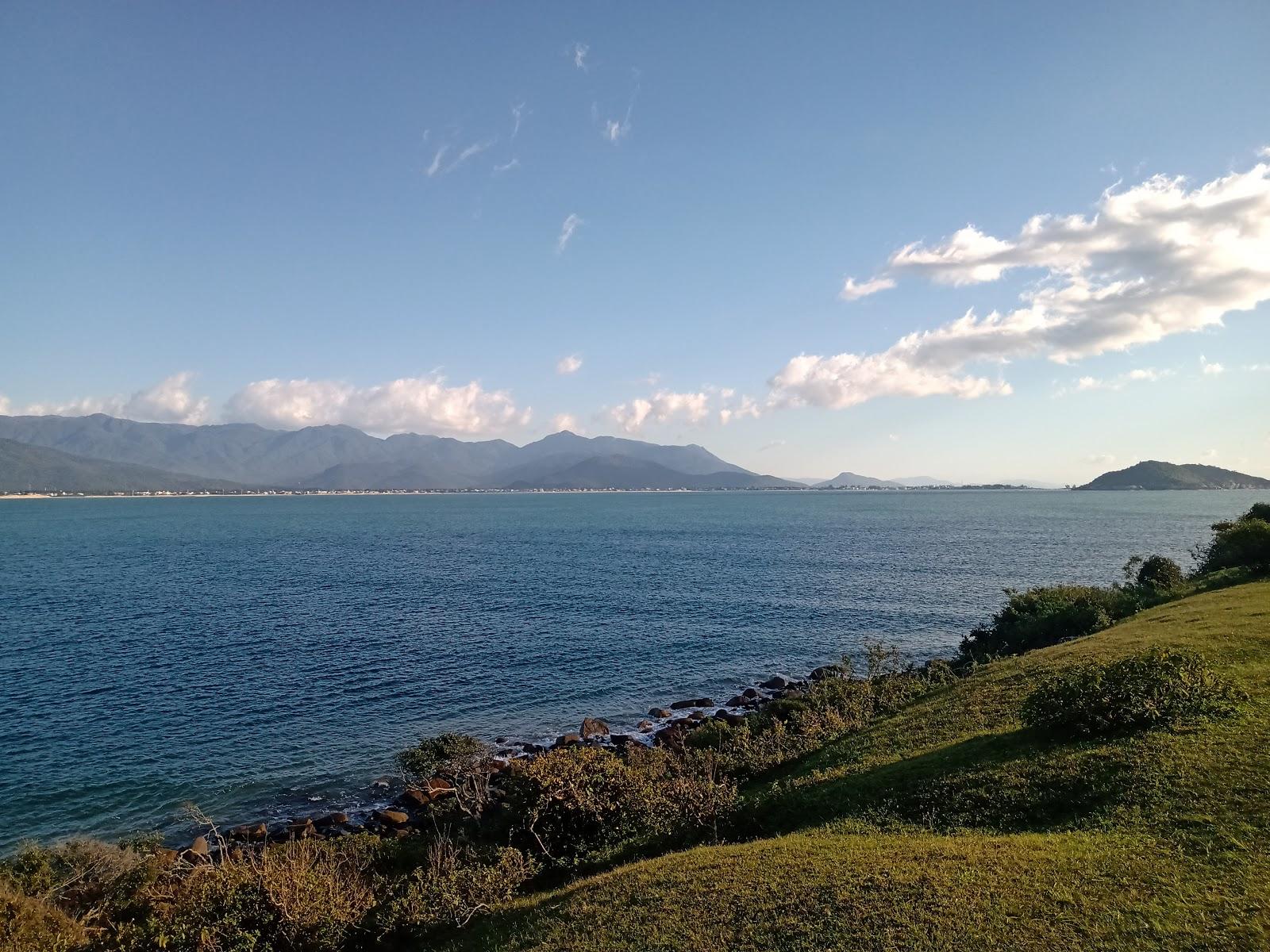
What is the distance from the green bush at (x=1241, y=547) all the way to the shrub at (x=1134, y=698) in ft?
113

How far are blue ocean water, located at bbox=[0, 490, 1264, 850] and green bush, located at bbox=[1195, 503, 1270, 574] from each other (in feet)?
65.5

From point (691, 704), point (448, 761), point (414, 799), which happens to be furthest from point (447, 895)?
point (691, 704)

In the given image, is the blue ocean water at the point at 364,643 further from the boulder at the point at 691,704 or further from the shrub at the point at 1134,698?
the shrub at the point at 1134,698

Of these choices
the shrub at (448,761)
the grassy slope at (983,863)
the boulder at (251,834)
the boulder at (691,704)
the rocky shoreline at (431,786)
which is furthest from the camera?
the boulder at (691,704)

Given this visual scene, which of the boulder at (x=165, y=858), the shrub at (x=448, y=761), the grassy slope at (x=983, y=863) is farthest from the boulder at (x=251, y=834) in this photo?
the grassy slope at (x=983, y=863)

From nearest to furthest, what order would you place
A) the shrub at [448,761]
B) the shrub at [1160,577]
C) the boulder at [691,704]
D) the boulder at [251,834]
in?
the boulder at [251,834], the shrub at [448,761], the boulder at [691,704], the shrub at [1160,577]

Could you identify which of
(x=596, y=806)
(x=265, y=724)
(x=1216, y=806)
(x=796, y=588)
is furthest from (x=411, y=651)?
(x=1216, y=806)

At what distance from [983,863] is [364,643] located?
191 ft

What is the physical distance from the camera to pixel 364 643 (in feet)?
205

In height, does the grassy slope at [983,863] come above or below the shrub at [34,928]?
above

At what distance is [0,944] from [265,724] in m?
27.5

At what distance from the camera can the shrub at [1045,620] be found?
1853 inches

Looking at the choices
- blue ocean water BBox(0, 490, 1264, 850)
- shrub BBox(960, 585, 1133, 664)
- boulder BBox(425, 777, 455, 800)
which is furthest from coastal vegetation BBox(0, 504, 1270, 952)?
shrub BBox(960, 585, 1133, 664)

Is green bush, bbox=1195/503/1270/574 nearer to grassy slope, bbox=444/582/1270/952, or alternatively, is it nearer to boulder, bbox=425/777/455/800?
grassy slope, bbox=444/582/1270/952
